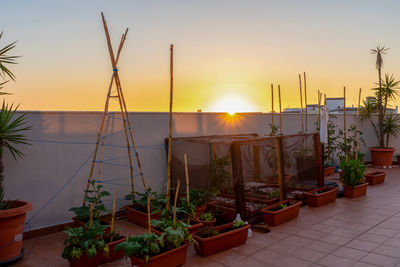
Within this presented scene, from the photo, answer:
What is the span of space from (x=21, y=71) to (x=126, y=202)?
3338mm

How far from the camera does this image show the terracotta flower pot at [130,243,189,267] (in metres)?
3.25

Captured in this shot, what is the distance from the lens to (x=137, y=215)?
5.24 meters

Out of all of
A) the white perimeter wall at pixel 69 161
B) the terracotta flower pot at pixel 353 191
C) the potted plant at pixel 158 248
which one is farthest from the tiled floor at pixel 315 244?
the terracotta flower pot at pixel 353 191

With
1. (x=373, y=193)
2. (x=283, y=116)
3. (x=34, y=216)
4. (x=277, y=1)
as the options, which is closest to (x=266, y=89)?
(x=283, y=116)

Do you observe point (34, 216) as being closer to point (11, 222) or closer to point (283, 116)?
point (11, 222)

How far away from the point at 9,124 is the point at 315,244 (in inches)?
172

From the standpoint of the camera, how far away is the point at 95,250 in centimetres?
340

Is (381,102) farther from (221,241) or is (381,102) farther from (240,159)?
(221,241)

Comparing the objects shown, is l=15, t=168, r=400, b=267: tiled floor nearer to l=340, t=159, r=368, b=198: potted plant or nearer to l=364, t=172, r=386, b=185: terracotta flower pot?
l=340, t=159, r=368, b=198: potted plant

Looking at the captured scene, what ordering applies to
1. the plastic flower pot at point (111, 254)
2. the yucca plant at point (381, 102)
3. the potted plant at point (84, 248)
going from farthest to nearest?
1. the yucca plant at point (381, 102)
2. the plastic flower pot at point (111, 254)
3. the potted plant at point (84, 248)

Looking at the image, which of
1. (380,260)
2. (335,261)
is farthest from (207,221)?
(380,260)

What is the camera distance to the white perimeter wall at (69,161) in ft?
15.6

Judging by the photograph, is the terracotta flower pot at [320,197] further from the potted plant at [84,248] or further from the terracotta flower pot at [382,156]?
the terracotta flower pot at [382,156]

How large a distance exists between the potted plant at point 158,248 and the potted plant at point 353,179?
176 inches
